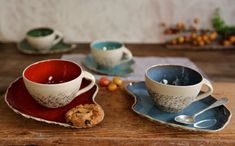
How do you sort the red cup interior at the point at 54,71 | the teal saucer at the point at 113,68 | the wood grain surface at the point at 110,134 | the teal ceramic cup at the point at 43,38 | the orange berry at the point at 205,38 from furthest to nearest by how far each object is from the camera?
the orange berry at the point at 205,38, the teal ceramic cup at the point at 43,38, the teal saucer at the point at 113,68, the red cup interior at the point at 54,71, the wood grain surface at the point at 110,134

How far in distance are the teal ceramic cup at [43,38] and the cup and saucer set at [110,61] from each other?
0.17 metres

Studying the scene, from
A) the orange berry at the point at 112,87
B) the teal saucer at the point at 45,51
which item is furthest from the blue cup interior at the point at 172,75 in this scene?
the teal saucer at the point at 45,51

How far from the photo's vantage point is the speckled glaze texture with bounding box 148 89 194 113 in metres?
0.50

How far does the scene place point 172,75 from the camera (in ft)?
1.91

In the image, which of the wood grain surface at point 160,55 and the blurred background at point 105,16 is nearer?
the wood grain surface at point 160,55

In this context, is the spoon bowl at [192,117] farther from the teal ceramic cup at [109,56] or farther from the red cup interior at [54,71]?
the teal ceramic cup at [109,56]

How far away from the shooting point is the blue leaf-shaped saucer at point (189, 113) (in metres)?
0.49

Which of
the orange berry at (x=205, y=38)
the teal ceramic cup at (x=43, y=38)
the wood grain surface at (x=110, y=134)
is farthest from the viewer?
the orange berry at (x=205, y=38)

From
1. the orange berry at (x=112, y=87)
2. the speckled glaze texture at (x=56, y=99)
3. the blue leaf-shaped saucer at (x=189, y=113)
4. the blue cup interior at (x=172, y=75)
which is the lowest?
the orange berry at (x=112, y=87)

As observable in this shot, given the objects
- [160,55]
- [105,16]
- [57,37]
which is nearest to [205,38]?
[160,55]

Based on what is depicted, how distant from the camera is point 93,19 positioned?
1.13 metres

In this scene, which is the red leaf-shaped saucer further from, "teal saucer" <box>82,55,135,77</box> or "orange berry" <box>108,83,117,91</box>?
"teal saucer" <box>82,55,135,77</box>

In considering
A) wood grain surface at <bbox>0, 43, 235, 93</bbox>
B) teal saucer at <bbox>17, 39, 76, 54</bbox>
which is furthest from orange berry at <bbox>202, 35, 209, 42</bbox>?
teal saucer at <bbox>17, 39, 76, 54</bbox>

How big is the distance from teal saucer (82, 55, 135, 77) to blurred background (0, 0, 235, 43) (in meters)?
0.28
